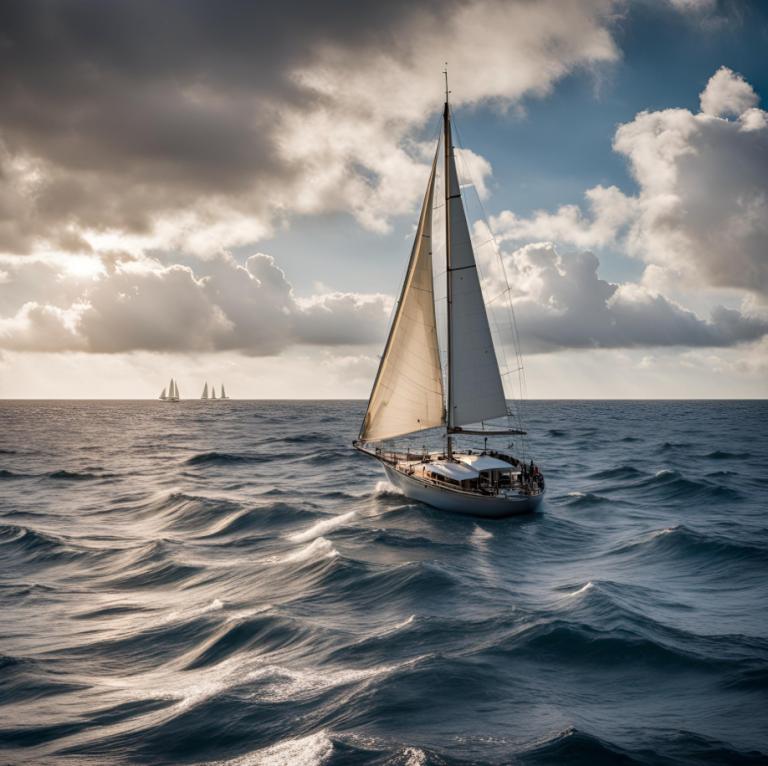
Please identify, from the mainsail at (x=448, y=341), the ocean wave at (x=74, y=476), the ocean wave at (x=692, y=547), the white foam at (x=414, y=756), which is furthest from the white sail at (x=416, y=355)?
the ocean wave at (x=74, y=476)

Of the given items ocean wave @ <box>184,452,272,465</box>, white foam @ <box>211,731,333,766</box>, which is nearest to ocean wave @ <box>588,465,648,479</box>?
ocean wave @ <box>184,452,272,465</box>

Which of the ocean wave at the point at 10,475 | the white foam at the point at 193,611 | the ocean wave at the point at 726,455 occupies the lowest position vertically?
the ocean wave at the point at 10,475

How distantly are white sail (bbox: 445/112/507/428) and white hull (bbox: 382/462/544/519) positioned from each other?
486 centimetres

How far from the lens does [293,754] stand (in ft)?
40.9

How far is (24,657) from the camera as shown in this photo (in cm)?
1775

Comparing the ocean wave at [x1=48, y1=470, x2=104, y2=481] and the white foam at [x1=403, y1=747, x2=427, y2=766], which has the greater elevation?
the white foam at [x1=403, y1=747, x2=427, y2=766]

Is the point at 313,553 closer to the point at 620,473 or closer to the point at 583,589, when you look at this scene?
the point at 583,589

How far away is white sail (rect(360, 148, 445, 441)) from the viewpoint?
37188 mm

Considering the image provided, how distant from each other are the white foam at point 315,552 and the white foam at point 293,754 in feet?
46.5

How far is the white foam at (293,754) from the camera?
12172mm

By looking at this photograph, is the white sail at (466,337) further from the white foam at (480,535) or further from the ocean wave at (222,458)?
the ocean wave at (222,458)

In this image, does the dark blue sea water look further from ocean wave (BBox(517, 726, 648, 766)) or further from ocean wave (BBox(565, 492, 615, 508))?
ocean wave (BBox(565, 492, 615, 508))

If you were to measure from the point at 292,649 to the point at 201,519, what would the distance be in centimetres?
2211

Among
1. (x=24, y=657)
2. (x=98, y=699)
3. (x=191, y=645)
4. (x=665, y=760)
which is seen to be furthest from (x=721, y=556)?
(x=24, y=657)
